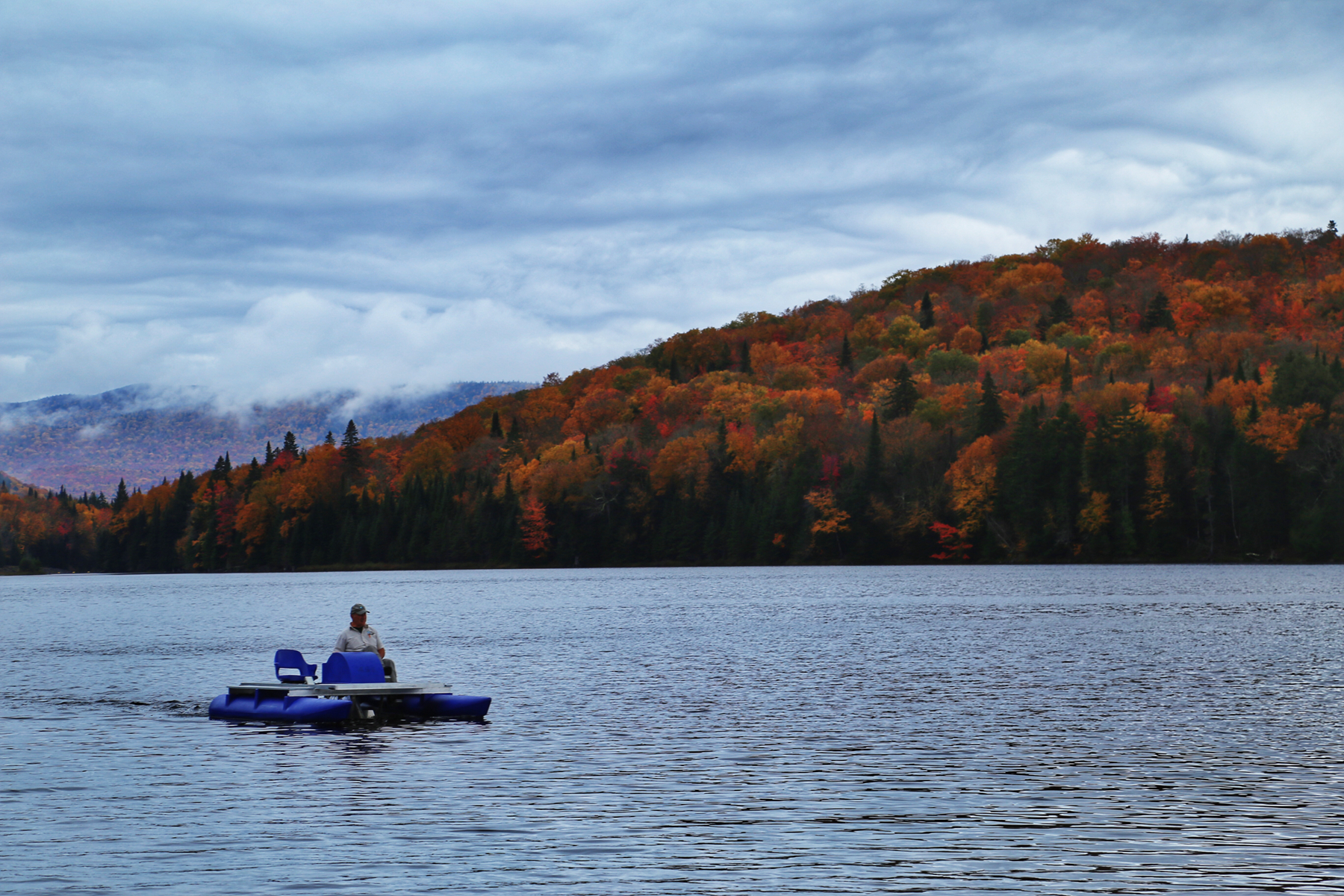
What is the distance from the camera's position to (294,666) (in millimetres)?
38281

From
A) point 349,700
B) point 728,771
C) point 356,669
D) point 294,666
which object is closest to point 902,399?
point 294,666

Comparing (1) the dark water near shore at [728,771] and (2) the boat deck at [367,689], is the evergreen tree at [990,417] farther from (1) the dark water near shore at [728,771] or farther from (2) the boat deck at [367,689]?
(2) the boat deck at [367,689]

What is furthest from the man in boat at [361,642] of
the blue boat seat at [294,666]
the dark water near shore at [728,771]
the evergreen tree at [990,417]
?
the evergreen tree at [990,417]

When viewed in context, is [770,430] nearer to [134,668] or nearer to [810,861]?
[134,668]

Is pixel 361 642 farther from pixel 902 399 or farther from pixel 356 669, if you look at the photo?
pixel 902 399

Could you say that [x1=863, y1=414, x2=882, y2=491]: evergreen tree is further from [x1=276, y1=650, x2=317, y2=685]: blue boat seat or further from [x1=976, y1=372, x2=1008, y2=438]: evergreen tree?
[x1=276, y1=650, x2=317, y2=685]: blue boat seat

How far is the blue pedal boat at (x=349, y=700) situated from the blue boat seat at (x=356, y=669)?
0.02 m

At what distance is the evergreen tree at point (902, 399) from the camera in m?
194

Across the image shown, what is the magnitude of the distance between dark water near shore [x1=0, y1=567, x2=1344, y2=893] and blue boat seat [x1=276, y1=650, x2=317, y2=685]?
9.15 feet

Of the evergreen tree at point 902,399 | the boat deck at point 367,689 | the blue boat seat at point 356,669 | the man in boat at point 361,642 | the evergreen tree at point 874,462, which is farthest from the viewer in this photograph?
the evergreen tree at point 902,399

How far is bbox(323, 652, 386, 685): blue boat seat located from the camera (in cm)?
3569

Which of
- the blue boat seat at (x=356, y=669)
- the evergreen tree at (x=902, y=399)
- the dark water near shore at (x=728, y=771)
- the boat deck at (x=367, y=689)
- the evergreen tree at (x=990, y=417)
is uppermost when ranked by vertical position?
the evergreen tree at (x=902, y=399)

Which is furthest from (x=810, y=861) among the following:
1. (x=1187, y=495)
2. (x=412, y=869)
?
(x=1187, y=495)

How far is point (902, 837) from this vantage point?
2012cm
